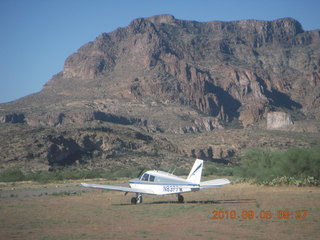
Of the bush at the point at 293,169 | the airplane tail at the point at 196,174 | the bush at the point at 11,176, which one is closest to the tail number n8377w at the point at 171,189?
the airplane tail at the point at 196,174

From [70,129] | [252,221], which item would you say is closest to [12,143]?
[70,129]

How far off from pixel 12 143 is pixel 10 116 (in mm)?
72023

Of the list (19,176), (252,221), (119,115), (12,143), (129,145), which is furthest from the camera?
(119,115)

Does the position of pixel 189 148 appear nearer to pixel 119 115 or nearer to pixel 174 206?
pixel 119 115

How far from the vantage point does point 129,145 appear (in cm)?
10531

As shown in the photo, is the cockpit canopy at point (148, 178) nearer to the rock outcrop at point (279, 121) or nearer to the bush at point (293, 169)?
the bush at point (293, 169)
